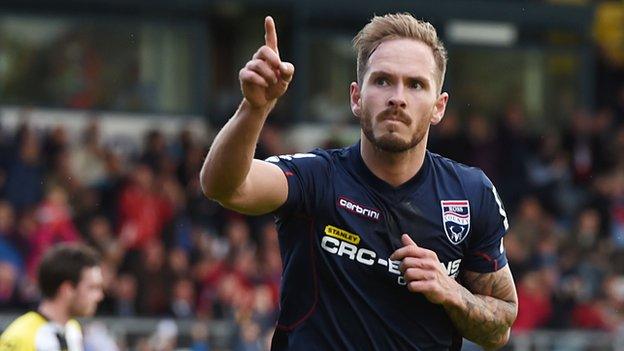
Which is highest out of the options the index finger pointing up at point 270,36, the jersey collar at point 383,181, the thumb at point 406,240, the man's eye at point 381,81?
the index finger pointing up at point 270,36

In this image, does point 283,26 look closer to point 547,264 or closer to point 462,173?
point 547,264

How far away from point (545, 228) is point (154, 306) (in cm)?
560

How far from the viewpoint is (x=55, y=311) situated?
8258 mm

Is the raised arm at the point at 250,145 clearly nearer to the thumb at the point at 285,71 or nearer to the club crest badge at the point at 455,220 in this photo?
the thumb at the point at 285,71

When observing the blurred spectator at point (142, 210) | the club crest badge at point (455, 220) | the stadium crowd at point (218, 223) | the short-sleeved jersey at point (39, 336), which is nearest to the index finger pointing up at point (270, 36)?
the club crest badge at point (455, 220)

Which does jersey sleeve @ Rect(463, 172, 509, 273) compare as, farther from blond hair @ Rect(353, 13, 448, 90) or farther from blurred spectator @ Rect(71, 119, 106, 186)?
blurred spectator @ Rect(71, 119, 106, 186)

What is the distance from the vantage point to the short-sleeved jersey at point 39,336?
794 centimetres

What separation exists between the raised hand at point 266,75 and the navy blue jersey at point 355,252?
500 millimetres

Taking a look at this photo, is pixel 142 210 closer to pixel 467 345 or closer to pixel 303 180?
pixel 467 345

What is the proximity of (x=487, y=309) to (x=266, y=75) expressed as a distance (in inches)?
55.4

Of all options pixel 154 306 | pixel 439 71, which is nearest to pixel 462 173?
pixel 439 71

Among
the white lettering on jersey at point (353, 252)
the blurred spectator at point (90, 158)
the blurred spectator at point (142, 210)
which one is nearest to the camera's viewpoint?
the white lettering on jersey at point (353, 252)

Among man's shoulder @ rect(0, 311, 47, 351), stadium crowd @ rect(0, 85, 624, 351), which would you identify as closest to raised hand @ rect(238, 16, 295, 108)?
man's shoulder @ rect(0, 311, 47, 351)

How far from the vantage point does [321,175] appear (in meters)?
5.34
